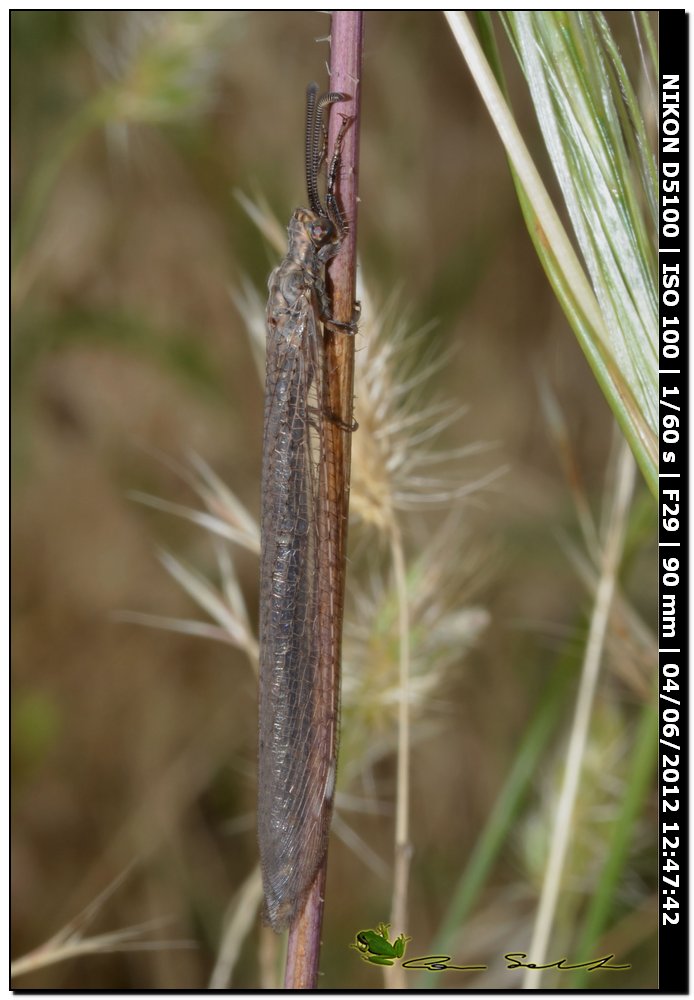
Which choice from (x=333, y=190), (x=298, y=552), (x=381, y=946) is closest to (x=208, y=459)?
(x=298, y=552)

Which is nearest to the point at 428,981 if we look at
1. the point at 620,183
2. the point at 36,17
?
the point at 620,183

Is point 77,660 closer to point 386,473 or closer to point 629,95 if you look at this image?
point 386,473

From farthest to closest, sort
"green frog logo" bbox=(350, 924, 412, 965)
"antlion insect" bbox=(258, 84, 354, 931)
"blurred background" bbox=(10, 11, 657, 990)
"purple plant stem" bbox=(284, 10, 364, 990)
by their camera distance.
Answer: "blurred background" bbox=(10, 11, 657, 990)
"antlion insect" bbox=(258, 84, 354, 931)
"green frog logo" bbox=(350, 924, 412, 965)
"purple plant stem" bbox=(284, 10, 364, 990)

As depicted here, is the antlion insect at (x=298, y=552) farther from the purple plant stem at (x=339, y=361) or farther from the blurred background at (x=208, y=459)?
the blurred background at (x=208, y=459)

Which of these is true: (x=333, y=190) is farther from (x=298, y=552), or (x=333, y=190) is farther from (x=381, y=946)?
(x=381, y=946)

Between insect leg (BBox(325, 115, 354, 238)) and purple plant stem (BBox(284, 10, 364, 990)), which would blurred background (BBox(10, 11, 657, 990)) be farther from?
insect leg (BBox(325, 115, 354, 238))

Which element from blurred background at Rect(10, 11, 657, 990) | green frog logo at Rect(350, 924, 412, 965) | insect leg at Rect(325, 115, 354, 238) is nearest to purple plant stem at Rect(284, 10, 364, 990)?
insect leg at Rect(325, 115, 354, 238)
